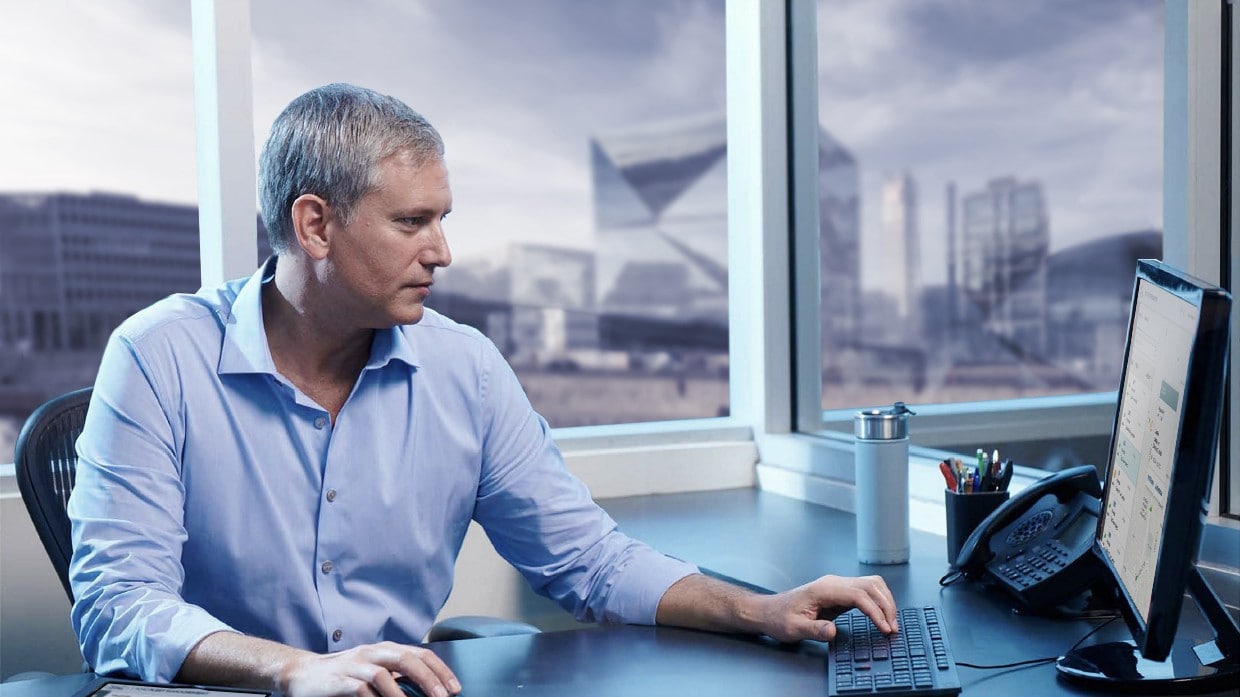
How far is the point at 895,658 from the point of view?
A: 1246 millimetres

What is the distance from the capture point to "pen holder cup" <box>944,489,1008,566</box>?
1.75 meters

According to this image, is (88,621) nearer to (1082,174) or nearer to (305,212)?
(305,212)

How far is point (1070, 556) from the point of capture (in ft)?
4.82

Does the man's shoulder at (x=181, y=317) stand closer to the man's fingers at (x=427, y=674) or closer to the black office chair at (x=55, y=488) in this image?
the black office chair at (x=55, y=488)

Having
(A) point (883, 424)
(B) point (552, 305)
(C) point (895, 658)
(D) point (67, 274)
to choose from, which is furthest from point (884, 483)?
(D) point (67, 274)

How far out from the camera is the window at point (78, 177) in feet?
24.7

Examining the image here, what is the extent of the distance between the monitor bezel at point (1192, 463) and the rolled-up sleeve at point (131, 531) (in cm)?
97

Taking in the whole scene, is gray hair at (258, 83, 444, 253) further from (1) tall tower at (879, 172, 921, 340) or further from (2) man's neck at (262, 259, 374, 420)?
(1) tall tower at (879, 172, 921, 340)

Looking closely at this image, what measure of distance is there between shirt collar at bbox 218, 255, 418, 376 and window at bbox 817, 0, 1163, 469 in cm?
466

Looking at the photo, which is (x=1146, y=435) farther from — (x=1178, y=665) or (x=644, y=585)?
(x=644, y=585)

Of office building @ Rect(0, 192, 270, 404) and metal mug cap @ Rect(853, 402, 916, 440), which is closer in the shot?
metal mug cap @ Rect(853, 402, 916, 440)

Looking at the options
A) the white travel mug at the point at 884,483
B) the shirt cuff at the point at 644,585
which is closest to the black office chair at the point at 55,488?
the shirt cuff at the point at 644,585

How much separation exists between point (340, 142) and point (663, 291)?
375 inches

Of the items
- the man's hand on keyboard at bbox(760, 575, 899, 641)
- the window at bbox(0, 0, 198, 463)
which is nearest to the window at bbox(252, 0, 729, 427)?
the window at bbox(0, 0, 198, 463)
